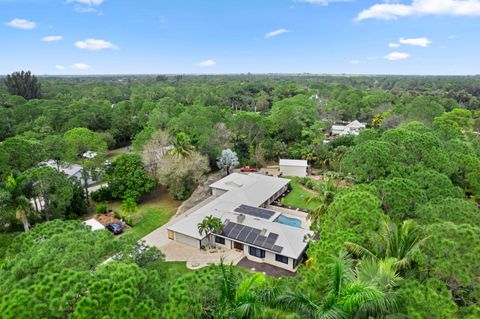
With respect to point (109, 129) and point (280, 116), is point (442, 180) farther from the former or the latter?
point (109, 129)

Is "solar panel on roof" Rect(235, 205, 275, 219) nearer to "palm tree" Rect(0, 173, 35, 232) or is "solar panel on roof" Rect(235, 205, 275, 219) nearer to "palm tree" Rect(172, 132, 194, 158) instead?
"palm tree" Rect(172, 132, 194, 158)

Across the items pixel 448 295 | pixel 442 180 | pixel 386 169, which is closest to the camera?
pixel 448 295

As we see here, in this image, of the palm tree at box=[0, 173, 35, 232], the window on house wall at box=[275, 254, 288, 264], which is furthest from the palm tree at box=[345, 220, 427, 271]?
the palm tree at box=[0, 173, 35, 232]

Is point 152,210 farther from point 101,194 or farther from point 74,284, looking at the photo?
point 74,284

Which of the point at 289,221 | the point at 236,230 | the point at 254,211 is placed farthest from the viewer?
the point at 289,221

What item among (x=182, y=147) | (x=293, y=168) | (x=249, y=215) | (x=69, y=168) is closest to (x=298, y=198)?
(x=293, y=168)

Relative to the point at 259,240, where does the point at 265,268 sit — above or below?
below

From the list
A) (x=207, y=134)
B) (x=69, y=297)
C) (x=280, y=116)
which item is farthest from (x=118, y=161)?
(x=280, y=116)

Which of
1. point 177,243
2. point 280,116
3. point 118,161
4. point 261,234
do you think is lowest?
point 177,243
